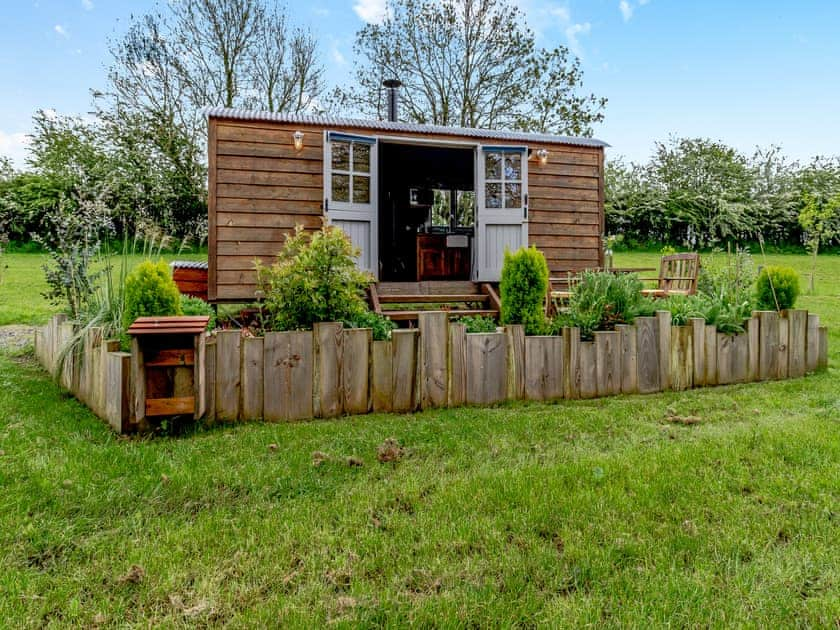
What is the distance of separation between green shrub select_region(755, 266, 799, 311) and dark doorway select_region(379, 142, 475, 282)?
3.76 metres

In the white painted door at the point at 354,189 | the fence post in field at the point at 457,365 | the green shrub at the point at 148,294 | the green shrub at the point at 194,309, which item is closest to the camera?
the green shrub at the point at 148,294

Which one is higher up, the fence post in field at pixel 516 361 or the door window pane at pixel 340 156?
the door window pane at pixel 340 156

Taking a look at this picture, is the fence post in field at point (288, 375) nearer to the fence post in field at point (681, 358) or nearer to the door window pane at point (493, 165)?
the fence post in field at point (681, 358)

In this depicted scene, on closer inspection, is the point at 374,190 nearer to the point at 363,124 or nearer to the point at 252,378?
the point at 363,124

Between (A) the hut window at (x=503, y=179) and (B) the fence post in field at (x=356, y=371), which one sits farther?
(A) the hut window at (x=503, y=179)

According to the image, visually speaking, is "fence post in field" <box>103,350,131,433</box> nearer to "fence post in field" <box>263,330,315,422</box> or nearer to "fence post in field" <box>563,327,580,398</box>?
"fence post in field" <box>263,330,315,422</box>

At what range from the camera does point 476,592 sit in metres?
1.38

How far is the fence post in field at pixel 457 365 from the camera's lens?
321 cm

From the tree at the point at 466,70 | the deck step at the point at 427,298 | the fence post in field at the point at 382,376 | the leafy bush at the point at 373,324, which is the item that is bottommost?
the fence post in field at the point at 382,376

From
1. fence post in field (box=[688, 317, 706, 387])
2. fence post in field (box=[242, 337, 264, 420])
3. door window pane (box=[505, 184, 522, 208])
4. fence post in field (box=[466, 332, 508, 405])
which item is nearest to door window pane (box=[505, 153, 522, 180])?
door window pane (box=[505, 184, 522, 208])

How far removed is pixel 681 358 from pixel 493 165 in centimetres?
361

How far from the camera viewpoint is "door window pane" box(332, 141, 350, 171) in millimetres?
5844

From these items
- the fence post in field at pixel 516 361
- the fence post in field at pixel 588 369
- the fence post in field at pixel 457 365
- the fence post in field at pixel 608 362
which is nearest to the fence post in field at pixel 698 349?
the fence post in field at pixel 608 362

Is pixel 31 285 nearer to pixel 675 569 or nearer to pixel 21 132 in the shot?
pixel 21 132
